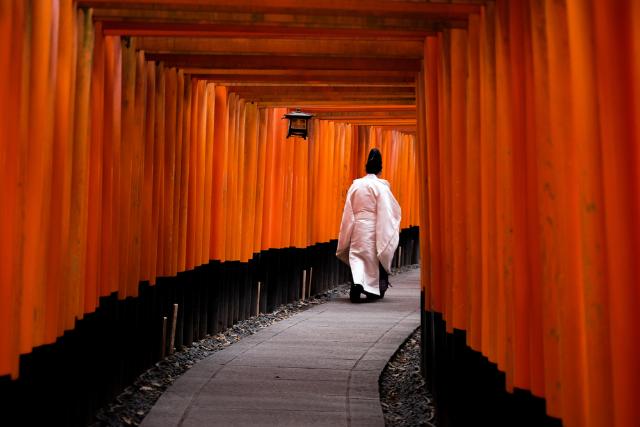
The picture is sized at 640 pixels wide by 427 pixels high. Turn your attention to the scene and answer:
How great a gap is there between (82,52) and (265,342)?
4.36 metres

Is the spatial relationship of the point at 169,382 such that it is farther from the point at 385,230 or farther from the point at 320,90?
the point at 385,230

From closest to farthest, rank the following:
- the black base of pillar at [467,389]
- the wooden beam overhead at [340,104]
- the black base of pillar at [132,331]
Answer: the black base of pillar at [467,389] < the black base of pillar at [132,331] < the wooden beam overhead at [340,104]

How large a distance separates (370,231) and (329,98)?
310cm

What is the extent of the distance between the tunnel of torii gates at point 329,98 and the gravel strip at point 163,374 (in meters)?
0.13

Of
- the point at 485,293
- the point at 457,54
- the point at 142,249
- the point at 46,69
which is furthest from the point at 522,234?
the point at 142,249

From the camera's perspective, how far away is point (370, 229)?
1248 cm

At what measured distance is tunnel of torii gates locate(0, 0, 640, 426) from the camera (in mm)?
2584

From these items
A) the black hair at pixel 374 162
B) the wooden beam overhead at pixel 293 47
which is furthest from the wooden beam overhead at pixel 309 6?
the black hair at pixel 374 162

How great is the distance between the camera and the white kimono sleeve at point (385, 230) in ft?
40.5

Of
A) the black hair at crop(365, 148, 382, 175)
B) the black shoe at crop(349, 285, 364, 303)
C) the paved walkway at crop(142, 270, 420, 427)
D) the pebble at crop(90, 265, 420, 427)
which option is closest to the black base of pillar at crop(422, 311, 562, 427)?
the pebble at crop(90, 265, 420, 427)

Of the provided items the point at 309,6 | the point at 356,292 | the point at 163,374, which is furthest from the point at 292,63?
the point at 356,292

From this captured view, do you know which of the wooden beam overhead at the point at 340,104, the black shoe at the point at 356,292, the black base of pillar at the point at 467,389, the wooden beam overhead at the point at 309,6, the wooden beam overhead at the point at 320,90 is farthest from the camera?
the black shoe at the point at 356,292

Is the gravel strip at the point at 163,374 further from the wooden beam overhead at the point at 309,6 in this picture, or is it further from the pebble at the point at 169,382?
the wooden beam overhead at the point at 309,6

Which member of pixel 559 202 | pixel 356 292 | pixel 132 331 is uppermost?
pixel 559 202
